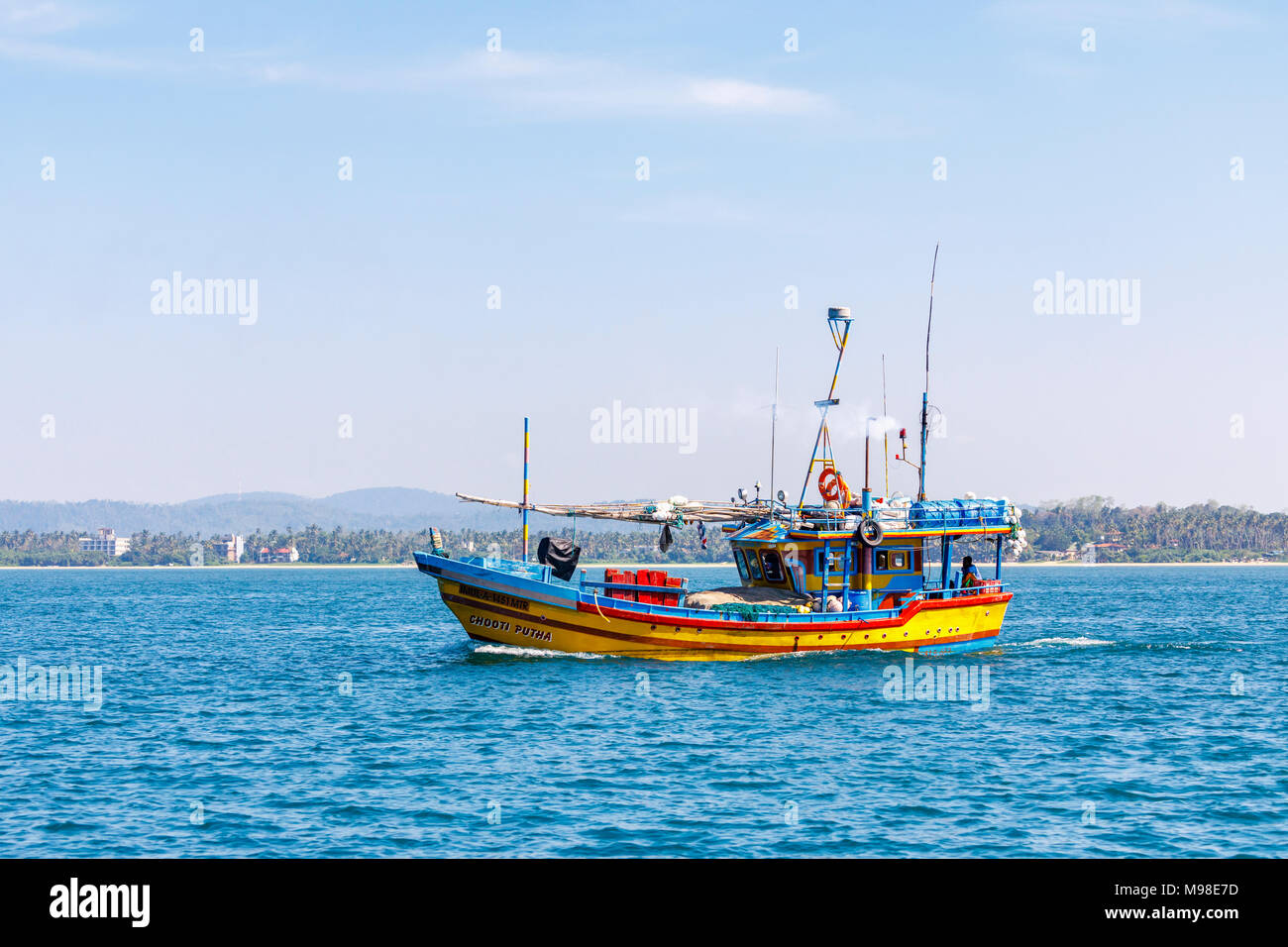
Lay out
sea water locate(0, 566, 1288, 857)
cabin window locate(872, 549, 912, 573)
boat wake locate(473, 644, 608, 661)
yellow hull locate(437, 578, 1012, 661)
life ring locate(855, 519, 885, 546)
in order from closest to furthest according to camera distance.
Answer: sea water locate(0, 566, 1288, 857) → yellow hull locate(437, 578, 1012, 661) → boat wake locate(473, 644, 608, 661) → life ring locate(855, 519, 885, 546) → cabin window locate(872, 549, 912, 573)

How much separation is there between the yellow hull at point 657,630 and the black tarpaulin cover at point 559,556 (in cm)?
171

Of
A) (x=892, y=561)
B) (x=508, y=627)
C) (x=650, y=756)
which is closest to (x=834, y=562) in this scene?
(x=892, y=561)

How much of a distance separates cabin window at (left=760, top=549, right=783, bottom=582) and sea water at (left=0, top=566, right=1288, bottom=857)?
3.69 m

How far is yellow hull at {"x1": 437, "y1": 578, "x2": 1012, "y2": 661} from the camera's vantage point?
45656mm

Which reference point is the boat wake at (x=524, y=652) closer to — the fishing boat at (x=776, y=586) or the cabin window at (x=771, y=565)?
the fishing boat at (x=776, y=586)

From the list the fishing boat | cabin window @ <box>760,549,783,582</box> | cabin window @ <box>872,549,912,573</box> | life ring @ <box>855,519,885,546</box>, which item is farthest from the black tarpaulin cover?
cabin window @ <box>872,549,912,573</box>

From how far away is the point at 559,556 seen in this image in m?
46.9

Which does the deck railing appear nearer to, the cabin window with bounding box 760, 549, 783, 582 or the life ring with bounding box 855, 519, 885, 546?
the life ring with bounding box 855, 519, 885, 546

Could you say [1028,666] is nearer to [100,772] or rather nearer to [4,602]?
[100,772]

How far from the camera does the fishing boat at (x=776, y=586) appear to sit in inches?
1804

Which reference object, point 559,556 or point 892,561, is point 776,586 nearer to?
point 892,561

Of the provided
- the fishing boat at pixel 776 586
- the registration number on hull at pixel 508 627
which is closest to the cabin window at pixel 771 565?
the fishing boat at pixel 776 586

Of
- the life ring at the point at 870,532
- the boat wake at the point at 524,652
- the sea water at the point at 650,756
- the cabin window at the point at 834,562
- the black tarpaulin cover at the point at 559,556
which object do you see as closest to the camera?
the sea water at the point at 650,756

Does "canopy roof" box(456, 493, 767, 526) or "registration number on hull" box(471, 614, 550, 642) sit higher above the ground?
"canopy roof" box(456, 493, 767, 526)
